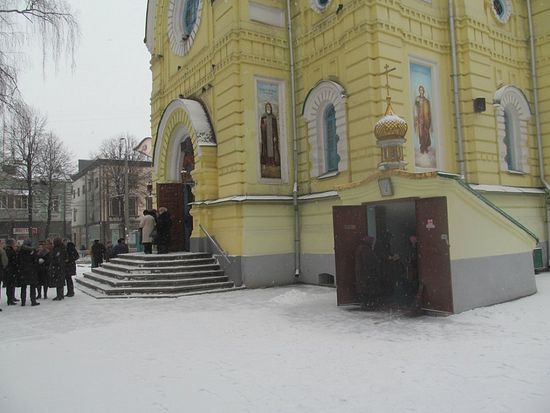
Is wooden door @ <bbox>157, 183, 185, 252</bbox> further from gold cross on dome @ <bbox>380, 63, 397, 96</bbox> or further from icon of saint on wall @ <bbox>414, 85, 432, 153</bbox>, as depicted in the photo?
gold cross on dome @ <bbox>380, 63, 397, 96</bbox>

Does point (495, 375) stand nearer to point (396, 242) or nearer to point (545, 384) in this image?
point (545, 384)

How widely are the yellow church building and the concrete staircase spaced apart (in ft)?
1.74

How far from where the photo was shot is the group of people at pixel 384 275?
9117 millimetres

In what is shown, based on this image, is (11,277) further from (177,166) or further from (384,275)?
(384,275)

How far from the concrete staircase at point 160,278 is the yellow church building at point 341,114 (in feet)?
1.74

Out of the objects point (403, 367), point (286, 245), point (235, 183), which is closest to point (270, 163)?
point (235, 183)

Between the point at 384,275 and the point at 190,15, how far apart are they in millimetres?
12512

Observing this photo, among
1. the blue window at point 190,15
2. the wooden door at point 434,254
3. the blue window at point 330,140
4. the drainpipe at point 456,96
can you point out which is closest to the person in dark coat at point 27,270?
the blue window at point 330,140

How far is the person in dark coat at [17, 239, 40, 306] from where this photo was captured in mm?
11297

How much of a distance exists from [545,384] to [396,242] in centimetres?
632

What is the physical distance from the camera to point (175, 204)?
1733 cm

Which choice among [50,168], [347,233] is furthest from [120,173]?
[347,233]

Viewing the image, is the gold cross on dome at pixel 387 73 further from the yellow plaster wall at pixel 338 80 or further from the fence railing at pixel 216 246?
the fence railing at pixel 216 246

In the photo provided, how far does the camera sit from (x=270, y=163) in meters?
13.8
